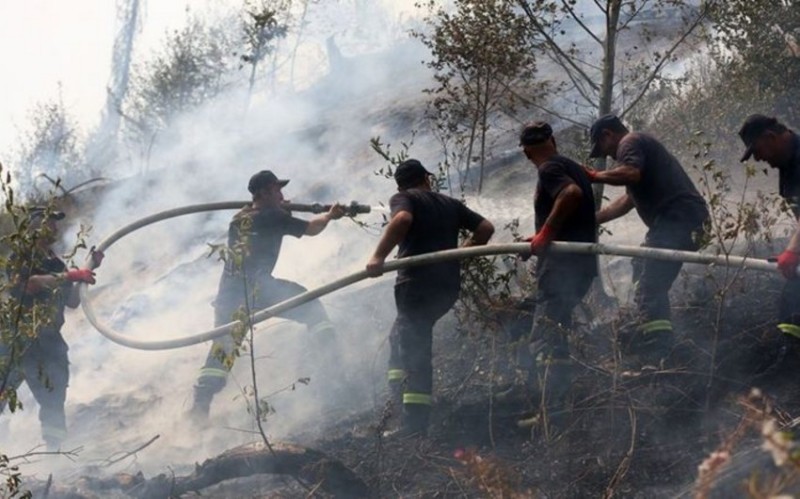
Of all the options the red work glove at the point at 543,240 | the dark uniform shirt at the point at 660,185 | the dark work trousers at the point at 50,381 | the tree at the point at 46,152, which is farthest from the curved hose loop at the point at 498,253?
the tree at the point at 46,152

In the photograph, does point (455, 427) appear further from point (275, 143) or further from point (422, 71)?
point (422, 71)

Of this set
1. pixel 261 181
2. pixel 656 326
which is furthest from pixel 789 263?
pixel 261 181

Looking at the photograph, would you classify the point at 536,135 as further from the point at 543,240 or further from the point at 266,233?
the point at 266,233

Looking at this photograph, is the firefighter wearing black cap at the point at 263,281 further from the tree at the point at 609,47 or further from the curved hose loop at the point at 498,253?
the tree at the point at 609,47

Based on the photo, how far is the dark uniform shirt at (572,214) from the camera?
5.15 metres

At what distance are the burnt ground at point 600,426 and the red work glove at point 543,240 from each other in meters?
0.55

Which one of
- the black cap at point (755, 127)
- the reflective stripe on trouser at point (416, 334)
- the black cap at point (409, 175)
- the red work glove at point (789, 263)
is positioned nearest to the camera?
the red work glove at point (789, 263)

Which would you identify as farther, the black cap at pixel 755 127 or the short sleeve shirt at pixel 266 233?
the short sleeve shirt at pixel 266 233

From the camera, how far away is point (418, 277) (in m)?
5.60

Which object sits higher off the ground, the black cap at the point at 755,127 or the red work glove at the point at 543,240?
the black cap at the point at 755,127

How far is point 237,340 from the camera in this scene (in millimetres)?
4691

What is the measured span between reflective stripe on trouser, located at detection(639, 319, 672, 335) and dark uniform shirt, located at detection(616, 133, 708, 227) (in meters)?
0.62

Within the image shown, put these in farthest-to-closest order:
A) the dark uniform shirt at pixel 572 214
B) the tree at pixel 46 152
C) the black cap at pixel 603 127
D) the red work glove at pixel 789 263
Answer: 1. the tree at pixel 46 152
2. the black cap at pixel 603 127
3. the dark uniform shirt at pixel 572 214
4. the red work glove at pixel 789 263

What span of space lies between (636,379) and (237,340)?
2.16 metres
